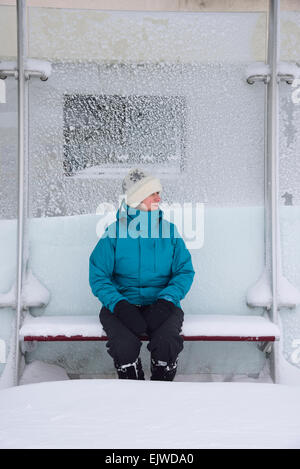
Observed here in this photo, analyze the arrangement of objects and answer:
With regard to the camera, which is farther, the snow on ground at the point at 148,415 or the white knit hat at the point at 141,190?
the white knit hat at the point at 141,190

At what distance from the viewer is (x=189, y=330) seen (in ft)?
9.96

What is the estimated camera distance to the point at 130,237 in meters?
3.04

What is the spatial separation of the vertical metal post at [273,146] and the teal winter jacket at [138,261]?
0.65m

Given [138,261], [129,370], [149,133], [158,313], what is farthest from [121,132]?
[129,370]

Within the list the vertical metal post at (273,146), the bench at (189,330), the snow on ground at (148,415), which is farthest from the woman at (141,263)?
the snow on ground at (148,415)

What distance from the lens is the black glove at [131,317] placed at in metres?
2.77

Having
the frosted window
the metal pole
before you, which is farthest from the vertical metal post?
the metal pole

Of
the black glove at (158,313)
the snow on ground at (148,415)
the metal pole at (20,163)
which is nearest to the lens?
the snow on ground at (148,415)

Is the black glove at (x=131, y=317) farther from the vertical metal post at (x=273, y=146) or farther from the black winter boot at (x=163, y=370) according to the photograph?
the vertical metal post at (x=273, y=146)
